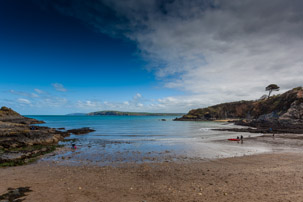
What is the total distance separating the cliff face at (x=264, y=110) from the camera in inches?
2633

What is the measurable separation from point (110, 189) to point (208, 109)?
160321mm

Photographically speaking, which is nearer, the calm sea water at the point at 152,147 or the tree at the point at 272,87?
the calm sea water at the point at 152,147

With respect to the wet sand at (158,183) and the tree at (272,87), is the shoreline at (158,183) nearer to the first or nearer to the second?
the wet sand at (158,183)

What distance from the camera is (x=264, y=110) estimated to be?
9562 cm

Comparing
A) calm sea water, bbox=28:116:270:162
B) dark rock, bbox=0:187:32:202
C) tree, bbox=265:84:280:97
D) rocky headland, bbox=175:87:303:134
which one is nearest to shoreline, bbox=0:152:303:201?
dark rock, bbox=0:187:32:202

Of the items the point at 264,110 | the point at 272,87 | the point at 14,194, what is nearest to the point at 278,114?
A: the point at 264,110

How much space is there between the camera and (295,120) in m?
62.5

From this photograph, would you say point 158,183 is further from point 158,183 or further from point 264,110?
point 264,110

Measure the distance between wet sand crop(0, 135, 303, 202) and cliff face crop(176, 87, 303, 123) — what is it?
66.7 m

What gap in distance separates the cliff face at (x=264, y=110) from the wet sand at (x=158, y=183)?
66663 mm

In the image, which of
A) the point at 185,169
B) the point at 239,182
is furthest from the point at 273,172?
the point at 185,169

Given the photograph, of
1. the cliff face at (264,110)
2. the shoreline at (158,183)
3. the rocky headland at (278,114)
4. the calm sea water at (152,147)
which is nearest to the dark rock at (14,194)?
the shoreline at (158,183)

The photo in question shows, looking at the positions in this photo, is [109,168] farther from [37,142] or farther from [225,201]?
[37,142]

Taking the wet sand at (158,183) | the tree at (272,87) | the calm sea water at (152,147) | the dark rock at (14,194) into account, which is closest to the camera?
the dark rock at (14,194)
